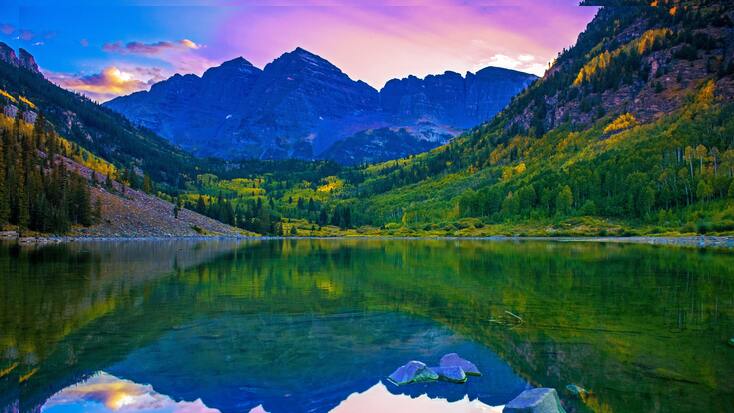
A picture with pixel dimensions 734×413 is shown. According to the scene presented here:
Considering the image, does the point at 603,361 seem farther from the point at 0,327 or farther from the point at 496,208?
the point at 496,208

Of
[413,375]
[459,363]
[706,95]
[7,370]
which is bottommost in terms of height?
[413,375]

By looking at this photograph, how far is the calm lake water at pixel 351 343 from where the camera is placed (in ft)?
56.0

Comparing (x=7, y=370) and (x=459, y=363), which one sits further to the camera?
(x=459, y=363)

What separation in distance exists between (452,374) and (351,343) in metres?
6.75

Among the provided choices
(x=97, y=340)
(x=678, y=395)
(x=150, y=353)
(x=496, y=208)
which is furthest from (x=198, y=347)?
(x=496, y=208)

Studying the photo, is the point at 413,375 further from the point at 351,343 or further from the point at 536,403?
the point at 351,343

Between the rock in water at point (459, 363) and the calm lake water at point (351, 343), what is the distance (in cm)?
48

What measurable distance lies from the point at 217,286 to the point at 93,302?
12191 mm

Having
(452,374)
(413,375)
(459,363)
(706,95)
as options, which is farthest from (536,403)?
(706,95)

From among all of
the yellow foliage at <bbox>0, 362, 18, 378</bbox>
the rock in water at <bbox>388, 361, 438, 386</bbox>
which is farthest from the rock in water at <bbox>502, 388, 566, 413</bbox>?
the yellow foliage at <bbox>0, 362, 18, 378</bbox>

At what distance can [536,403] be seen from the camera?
599 inches

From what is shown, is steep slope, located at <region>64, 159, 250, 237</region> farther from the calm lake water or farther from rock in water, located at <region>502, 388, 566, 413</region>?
rock in water, located at <region>502, 388, 566, 413</region>

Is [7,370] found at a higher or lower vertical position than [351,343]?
higher

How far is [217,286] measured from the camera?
4531cm
